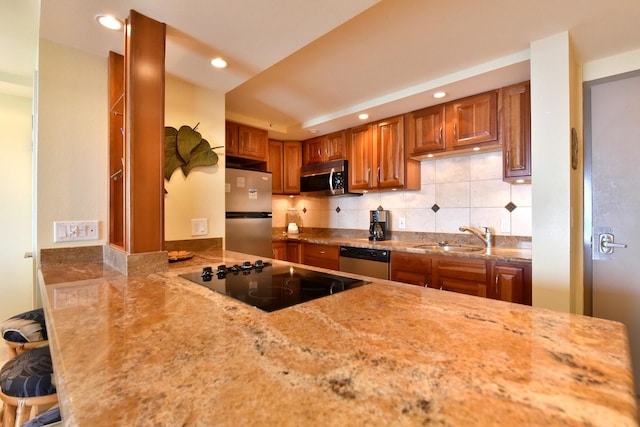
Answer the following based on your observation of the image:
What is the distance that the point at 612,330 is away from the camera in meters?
0.68

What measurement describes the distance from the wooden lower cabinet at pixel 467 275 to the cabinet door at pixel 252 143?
1.86m

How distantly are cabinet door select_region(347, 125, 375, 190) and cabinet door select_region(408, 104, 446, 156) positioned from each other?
476 millimetres

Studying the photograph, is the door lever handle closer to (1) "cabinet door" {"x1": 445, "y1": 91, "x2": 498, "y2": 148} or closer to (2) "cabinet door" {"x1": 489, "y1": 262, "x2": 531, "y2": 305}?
(2) "cabinet door" {"x1": 489, "y1": 262, "x2": 531, "y2": 305}

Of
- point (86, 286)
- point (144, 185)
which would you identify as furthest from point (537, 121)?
point (86, 286)

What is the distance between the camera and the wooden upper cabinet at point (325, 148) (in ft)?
11.3

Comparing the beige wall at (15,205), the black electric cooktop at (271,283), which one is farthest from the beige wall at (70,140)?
the beige wall at (15,205)

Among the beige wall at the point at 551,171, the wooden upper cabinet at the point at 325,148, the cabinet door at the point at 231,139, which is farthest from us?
the wooden upper cabinet at the point at 325,148

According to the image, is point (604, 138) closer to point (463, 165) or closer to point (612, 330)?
point (463, 165)

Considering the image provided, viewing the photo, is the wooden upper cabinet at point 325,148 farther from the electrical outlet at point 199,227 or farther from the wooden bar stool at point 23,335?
the wooden bar stool at point 23,335

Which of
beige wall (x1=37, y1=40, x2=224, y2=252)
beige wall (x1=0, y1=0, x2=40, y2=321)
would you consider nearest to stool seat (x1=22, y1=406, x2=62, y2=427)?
beige wall (x1=37, y1=40, x2=224, y2=252)

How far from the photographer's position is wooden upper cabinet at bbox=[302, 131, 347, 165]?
3.43m

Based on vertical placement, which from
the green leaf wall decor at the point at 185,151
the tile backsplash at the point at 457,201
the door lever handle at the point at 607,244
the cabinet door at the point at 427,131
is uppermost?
the cabinet door at the point at 427,131

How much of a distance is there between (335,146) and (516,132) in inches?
74.2

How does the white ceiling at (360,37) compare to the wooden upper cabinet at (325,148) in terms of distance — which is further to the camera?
the wooden upper cabinet at (325,148)
